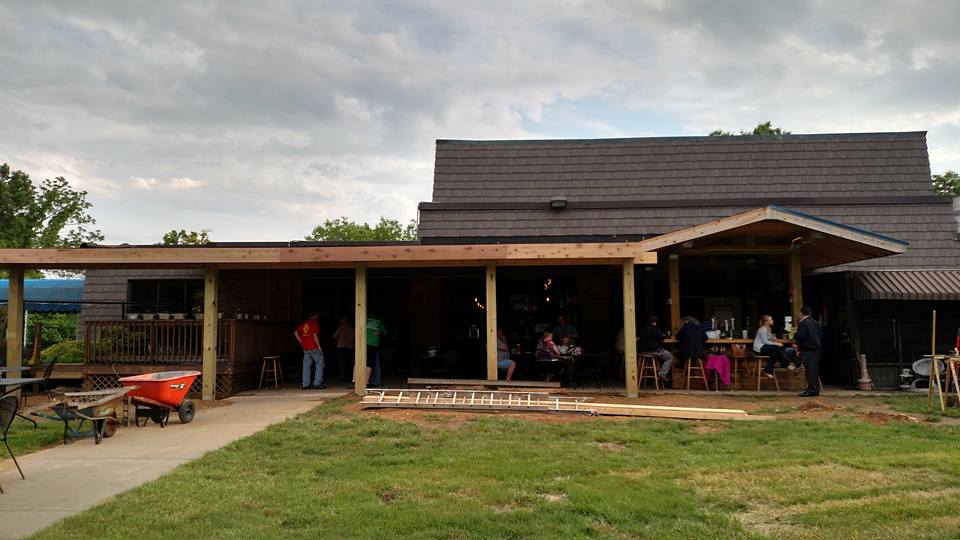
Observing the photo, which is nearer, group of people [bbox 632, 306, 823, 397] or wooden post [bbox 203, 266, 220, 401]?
wooden post [bbox 203, 266, 220, 401]

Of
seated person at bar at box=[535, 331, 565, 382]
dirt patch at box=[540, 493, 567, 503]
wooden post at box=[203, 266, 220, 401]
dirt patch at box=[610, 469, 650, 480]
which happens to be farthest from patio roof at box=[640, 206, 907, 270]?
wooden post at box=[203, 266, 220, 401]

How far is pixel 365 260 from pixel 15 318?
5702 millimetres

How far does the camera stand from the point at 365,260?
1036 centimetres

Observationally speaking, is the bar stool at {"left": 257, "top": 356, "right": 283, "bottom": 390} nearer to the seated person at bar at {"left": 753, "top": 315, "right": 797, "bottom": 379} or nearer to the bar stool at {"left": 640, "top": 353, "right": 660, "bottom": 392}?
the bar stool at {"left": 640, "top": 353, "right": 660, "bottom": 392}

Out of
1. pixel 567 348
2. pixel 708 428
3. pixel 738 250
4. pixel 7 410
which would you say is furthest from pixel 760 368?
pixel 7 410

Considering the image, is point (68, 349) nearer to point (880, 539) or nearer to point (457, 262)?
point (457, 262)

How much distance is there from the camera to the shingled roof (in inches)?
591

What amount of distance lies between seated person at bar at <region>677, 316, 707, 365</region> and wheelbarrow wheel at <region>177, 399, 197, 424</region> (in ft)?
26.2

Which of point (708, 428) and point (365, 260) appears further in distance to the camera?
point (365, 260)

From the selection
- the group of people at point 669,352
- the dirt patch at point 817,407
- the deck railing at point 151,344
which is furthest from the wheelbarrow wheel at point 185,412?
the dirt patch at point 817,407

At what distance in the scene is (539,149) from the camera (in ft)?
55.1

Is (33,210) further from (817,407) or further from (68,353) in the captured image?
(817,407)

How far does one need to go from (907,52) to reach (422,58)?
1108 cm

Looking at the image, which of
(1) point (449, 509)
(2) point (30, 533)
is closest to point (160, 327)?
(2) point (30, 533)
